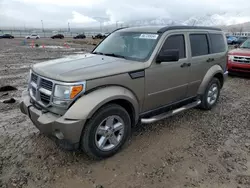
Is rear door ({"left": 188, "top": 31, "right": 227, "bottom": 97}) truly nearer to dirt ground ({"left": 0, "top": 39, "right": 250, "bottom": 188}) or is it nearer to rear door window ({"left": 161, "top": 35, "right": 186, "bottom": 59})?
rear door window ({"left": 161, "top": 35, "right": 186, "bottom": 59})

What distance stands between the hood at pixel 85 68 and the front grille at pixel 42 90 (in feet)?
0.31

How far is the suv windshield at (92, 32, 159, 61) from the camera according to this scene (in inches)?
144

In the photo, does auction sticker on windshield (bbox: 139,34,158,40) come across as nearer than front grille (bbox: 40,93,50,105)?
No

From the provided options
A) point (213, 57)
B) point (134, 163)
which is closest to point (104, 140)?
point (134, 163)

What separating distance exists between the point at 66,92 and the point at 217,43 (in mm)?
4095

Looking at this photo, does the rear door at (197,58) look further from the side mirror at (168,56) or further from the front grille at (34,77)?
the front grille at (34,77)

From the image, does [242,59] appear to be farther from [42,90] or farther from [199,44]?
[42,90]

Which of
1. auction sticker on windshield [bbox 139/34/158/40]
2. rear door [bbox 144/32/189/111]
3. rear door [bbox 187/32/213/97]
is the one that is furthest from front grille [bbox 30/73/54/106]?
rear door [bbox 187/32/213/97]

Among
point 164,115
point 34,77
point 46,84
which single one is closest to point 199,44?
point 164,115

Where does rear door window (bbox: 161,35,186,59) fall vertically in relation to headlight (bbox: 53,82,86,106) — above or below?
above

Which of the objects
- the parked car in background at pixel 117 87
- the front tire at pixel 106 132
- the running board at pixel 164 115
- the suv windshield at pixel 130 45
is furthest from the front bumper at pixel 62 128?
the suv windshield at pixel 130 45

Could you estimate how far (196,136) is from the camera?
3.99 m

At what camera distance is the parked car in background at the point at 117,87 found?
281 cm

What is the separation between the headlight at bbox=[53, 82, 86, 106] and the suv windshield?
1.24 meters
